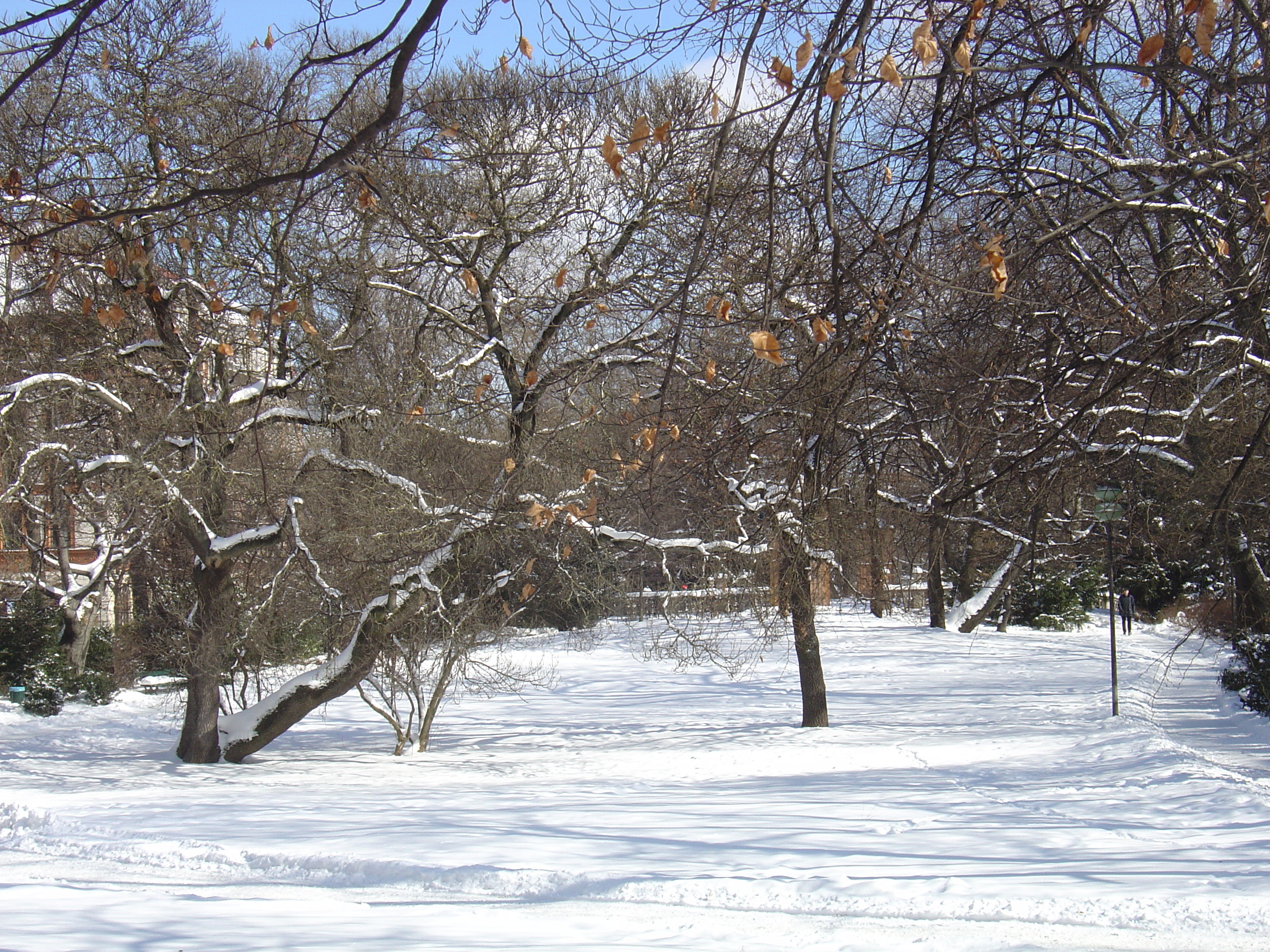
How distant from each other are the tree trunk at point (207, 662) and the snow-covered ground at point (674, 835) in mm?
518

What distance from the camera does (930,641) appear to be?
25078 millimetres

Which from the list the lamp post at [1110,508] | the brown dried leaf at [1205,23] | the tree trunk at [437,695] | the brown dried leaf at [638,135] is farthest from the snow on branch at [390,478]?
the brown dried leaf at [1205,23]

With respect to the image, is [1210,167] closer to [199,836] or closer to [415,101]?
[199,836]

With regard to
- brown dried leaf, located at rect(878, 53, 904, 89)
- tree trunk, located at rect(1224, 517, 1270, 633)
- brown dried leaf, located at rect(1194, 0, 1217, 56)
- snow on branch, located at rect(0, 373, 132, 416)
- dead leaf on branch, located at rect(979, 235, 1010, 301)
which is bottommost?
tree trunk, located at rect(1224, 517, 1270, 633)

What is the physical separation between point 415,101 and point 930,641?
18755mm

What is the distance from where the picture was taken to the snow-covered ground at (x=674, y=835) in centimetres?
535

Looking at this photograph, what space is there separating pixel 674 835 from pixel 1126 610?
24137mm

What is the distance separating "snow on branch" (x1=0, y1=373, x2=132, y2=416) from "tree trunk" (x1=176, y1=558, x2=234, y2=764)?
2116 millimetres

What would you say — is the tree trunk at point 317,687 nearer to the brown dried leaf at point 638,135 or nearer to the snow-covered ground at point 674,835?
the snow-covered ground at point 674,835

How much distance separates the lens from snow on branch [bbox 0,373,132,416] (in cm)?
1003

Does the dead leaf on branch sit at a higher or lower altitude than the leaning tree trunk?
higher

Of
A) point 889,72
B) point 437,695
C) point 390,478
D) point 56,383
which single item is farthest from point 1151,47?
point 437,695

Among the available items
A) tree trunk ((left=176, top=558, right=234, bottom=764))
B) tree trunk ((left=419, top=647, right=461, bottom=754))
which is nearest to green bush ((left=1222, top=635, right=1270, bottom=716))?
tree trunk ((left=419, top=647, right=461, bottom=754))

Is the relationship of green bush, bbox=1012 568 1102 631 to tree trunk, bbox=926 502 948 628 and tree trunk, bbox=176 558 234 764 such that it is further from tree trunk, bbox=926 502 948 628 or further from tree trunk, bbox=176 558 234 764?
tree trunk, bbox=176 558 234 764
